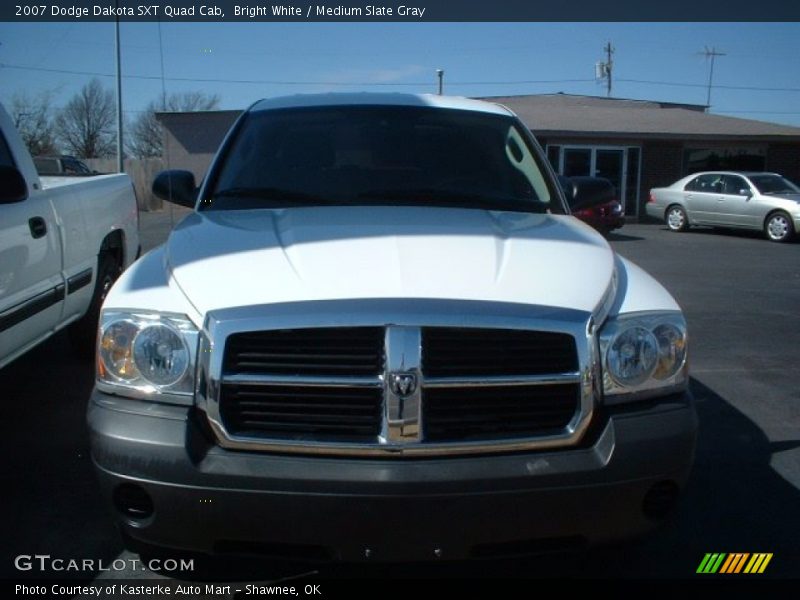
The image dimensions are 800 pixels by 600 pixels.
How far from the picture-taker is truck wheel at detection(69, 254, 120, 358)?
627 centimetres

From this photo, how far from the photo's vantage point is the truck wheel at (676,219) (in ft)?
69.8

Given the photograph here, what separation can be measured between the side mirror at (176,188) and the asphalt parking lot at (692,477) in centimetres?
95

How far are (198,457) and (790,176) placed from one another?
27.4 metres

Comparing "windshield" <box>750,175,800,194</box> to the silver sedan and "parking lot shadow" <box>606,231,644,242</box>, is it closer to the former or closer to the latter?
the silver sedan

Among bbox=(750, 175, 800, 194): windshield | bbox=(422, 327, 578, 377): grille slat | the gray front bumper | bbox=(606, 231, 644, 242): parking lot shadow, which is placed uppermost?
bbox=(422, 327, 578, 377): grille slat

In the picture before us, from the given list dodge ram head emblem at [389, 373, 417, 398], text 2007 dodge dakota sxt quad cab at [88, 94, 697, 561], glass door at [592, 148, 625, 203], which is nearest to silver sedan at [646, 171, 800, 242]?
glass door at [592, 148, 625, 203]

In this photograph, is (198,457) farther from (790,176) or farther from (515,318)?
(790,176)

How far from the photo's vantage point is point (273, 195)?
13.0 ft

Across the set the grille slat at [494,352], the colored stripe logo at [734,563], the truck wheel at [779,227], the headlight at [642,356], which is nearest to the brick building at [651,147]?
the truck wheel at [779,227]

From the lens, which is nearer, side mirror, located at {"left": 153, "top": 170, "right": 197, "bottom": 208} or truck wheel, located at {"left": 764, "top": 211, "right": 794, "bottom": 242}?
side mirror, located at {"left": 153, "top": 170, "right": 197, "bottom": 208}

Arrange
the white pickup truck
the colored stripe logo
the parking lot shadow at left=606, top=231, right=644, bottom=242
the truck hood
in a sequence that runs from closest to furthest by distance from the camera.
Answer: the truck hood
the colored stripe logo
the white pickup truck
the parking lot shadow at left=606, top=231, right=644, bottom=242

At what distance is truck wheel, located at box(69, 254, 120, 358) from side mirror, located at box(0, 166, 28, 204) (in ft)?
6.85

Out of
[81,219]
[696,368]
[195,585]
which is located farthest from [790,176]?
[195,585]

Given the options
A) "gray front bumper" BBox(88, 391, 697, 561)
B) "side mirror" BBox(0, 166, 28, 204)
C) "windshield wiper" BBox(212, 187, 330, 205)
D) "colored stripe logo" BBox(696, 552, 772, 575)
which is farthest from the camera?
"side mirror" BBox(0, 166, 28, 204)
